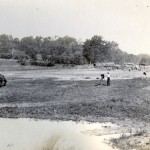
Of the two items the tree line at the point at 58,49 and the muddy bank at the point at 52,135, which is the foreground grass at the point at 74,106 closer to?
the muddy bank at the point at 52,135

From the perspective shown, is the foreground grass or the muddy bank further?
the foreground grass

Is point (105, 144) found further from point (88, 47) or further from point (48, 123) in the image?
point (88, 47)

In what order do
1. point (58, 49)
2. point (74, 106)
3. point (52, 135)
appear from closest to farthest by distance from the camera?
point (52, 135) < point (74, 106) < point (58, 49)

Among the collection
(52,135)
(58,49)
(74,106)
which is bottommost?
(52,135)

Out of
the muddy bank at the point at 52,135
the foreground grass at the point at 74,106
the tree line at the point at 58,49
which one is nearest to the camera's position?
the muddy bank at the point at 52,135

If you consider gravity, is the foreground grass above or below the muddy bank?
above

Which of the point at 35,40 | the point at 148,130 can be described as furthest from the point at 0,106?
the point at 35,40

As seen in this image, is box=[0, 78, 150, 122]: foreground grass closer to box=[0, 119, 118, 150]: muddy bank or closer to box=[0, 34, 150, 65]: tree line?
box=[0, 119, 118, 150]: muddy bank

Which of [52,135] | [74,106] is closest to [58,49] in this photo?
[74,106]

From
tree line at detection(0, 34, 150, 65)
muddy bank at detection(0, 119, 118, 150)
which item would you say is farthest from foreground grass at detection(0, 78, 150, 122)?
tree line at detection(0, 34, 150, 65)

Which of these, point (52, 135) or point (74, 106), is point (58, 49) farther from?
point (52, 135)

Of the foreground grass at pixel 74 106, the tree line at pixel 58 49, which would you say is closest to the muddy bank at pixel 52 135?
the foreground grass at pixel 74 106
